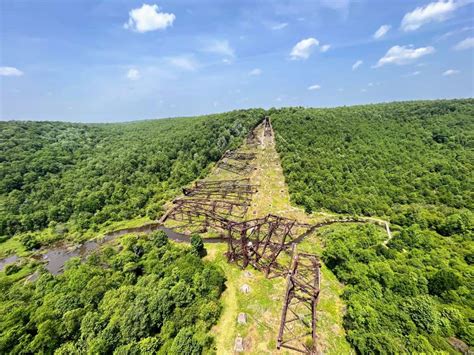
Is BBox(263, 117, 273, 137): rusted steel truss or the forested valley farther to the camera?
BBox(263, 117, 273, 137): rusted steel truss

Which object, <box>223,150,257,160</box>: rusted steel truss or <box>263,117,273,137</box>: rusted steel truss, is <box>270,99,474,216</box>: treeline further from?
<box>223,150,257,160</box>: rusted steel truss

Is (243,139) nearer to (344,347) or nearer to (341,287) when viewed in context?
(341,287)

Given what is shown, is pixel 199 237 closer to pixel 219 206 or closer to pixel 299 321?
pixel 219 206

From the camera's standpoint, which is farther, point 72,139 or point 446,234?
point 72,139

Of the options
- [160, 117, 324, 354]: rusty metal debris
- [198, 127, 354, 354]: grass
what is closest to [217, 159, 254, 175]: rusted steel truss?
[160, 117, 324, 354]: rusty metal debris

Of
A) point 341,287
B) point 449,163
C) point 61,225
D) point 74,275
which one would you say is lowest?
point 61,225

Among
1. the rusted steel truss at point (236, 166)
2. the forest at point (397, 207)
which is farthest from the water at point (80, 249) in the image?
the rusted steel truss at point (236, 166)

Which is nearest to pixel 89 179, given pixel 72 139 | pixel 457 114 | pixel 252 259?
pixel 72 139

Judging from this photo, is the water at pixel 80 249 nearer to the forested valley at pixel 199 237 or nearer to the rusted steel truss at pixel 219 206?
the forested valley at pixel 199 237
